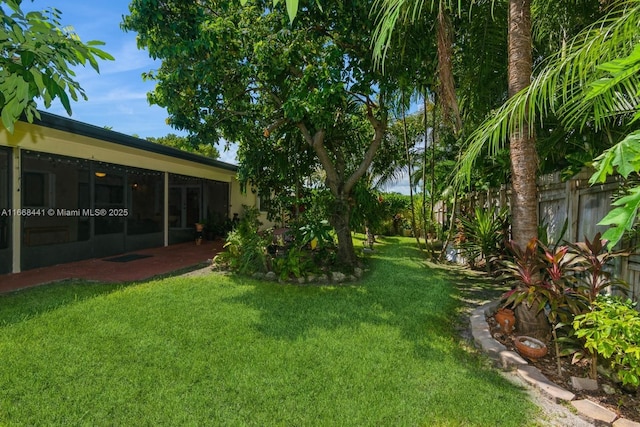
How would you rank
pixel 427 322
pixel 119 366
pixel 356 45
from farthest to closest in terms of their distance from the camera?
1. pixel 356 45
2. pixel 427 322
3. pixel 119 366

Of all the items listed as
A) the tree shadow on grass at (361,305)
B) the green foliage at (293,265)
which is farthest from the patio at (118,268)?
the tree shadow on grass at (361,305)

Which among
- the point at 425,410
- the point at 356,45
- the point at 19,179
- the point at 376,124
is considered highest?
the point at 356,45

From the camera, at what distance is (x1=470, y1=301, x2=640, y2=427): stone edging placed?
2.59m

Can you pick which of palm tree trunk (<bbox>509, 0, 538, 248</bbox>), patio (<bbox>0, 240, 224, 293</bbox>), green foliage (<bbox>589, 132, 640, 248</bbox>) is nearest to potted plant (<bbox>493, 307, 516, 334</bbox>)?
palm tree trunk (<bbox>509, 0, 538, 248</bbox>)

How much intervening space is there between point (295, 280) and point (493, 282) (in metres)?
4.38

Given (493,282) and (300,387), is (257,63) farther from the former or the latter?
(493,282)

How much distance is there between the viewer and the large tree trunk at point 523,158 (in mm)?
3797

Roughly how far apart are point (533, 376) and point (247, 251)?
550 cm

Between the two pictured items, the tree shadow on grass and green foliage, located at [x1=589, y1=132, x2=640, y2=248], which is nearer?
green foliage, located at [x1=589, y1=132, x2=640, y2=248]

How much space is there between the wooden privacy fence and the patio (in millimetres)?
7840

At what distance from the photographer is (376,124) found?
7559 mm

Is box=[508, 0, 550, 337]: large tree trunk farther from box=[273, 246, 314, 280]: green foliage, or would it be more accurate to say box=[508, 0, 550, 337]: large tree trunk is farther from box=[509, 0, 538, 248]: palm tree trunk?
box=[273, 246, 314, 280]: green foliage

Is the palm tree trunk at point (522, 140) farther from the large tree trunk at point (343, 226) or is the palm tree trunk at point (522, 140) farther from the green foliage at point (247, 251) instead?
the green foliage at point (247, 251)

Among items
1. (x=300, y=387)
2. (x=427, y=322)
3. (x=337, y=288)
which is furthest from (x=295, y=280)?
(x=300, y=387)
